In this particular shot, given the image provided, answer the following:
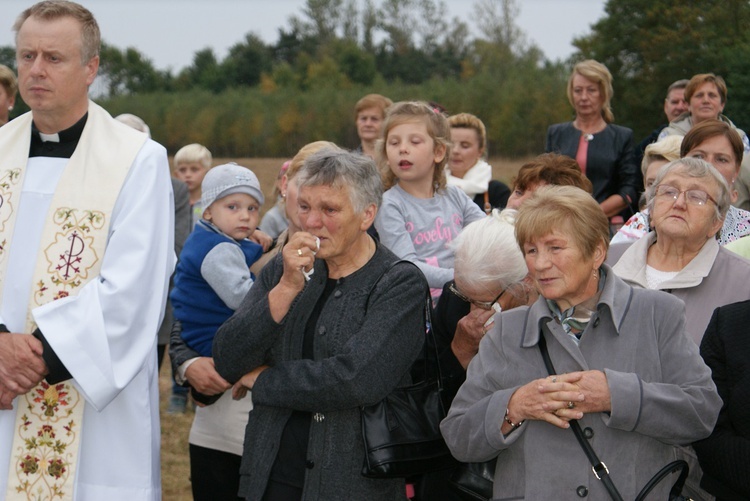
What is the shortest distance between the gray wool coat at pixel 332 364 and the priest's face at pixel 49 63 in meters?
1.12

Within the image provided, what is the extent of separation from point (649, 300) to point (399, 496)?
1.22m

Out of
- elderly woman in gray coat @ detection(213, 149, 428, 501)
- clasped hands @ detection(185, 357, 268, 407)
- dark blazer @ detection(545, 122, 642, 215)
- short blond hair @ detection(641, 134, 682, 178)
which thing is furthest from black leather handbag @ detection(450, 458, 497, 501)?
dark blazer @ detection(545, 122, 642, 215)

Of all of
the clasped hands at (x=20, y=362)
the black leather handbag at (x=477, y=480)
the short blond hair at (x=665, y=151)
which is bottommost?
the black leather handbag at (x=477, y=480)

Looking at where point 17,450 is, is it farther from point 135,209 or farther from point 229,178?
point 229,178

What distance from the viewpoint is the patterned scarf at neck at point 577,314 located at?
10.5 ft

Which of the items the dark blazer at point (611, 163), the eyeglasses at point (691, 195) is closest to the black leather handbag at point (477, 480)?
the eyeglasses at point (691, 195)

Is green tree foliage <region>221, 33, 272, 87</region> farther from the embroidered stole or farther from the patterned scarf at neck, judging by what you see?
the patterned scarf at neck

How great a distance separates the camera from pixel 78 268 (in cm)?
378

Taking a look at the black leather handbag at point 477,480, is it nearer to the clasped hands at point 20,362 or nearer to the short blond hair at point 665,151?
the clasped hands at point 20,362

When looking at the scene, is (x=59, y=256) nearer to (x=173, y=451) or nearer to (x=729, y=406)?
(x=729, y=406)

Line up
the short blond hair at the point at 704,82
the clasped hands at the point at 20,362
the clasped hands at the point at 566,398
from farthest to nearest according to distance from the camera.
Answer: the short blond hair at the point at 704,82 < the clasped hands at the point at 20,362 < the clasped hands at the point at 566,398

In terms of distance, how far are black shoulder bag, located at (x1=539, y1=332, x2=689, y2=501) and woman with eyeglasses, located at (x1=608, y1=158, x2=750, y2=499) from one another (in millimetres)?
687

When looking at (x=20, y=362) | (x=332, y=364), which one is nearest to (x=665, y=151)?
(x=332, y=364)

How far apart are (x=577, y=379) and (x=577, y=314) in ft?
1.07
